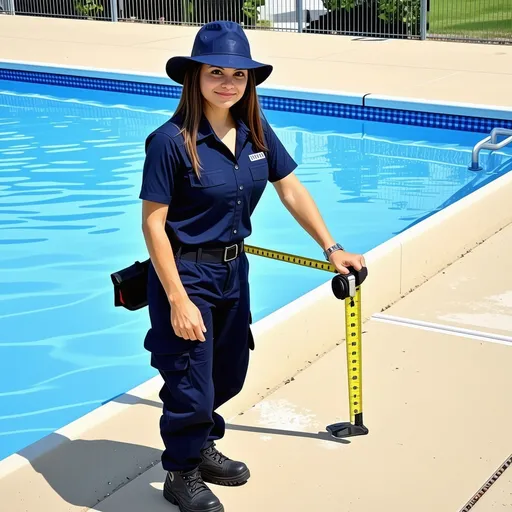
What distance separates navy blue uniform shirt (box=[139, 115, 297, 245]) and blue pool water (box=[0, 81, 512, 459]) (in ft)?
7.59

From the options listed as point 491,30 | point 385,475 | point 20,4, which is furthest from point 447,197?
point 20,4

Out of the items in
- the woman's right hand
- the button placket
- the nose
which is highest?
the nose

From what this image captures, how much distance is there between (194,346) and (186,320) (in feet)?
0.54

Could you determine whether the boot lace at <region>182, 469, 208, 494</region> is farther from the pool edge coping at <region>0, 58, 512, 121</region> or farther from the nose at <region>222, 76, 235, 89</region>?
the pool edge coping at <region>0, 58, 512, 121</region>

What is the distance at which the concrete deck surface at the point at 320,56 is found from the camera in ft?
35.7

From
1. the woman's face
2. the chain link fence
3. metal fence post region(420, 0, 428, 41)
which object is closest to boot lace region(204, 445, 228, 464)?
the woman's face

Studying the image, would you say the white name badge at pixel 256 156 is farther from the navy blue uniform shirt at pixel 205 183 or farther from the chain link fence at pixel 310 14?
the chain link fence at pixel 310 14

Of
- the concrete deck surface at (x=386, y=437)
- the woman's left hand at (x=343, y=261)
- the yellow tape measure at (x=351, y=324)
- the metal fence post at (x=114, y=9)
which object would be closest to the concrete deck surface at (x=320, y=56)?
the metal fence post at (x=114, y=9)

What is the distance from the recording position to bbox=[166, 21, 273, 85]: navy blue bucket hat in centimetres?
297

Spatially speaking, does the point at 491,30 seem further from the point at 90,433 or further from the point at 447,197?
the point at 90,433

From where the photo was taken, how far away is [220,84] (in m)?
3.00

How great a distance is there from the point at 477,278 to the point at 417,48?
334 inches

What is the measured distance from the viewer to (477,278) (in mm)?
5613

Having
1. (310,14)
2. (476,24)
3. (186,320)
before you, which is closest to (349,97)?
(310,14)
